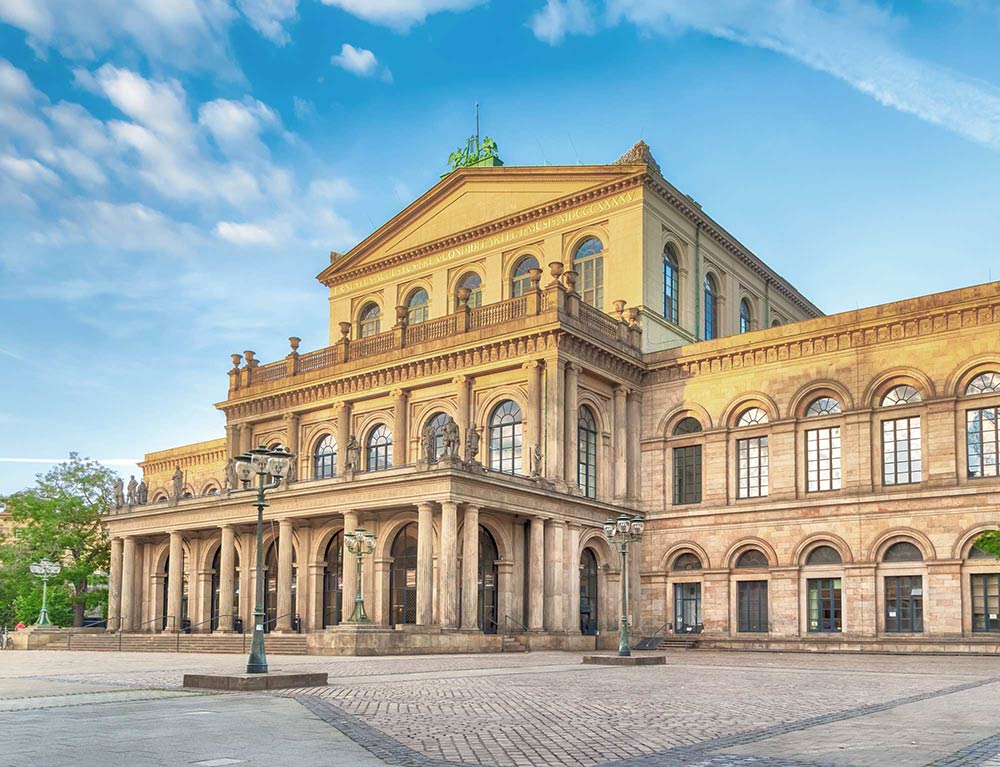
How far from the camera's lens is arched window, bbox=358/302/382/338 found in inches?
2122

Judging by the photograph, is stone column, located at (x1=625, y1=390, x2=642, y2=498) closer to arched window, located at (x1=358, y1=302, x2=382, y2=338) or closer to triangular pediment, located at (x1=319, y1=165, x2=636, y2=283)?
triangular pediment, located at (x1=319, y1=165, x2=636, y2=283)

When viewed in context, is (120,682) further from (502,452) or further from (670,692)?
(502,452)

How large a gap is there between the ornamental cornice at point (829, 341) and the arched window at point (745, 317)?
10194 mm

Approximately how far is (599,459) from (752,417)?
6126mm

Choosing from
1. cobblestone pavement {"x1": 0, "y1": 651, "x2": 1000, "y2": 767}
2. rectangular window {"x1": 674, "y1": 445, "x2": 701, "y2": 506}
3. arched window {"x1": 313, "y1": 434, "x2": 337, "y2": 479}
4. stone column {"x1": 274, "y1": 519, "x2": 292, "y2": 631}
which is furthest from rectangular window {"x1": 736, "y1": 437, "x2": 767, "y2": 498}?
arched window {"x1": 313, "y1": 434, "x2": 337, "y2": 479}

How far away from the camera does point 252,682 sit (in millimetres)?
17531

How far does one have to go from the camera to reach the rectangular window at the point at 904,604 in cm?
3650

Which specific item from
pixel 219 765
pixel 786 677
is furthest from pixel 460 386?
pixel 219 765

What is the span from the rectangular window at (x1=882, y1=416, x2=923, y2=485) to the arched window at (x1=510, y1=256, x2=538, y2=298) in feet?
54.8

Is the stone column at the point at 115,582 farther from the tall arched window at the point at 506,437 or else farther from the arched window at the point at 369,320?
the tall arched window at the point at 506,437

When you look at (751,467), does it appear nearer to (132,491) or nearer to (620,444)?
(620,444)

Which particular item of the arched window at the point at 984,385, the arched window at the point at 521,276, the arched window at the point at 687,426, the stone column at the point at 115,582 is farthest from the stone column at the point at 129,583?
the arched window at the point at 984,385

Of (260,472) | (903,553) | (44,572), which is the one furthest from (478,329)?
(44,572)

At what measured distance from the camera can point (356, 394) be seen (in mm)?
47219
